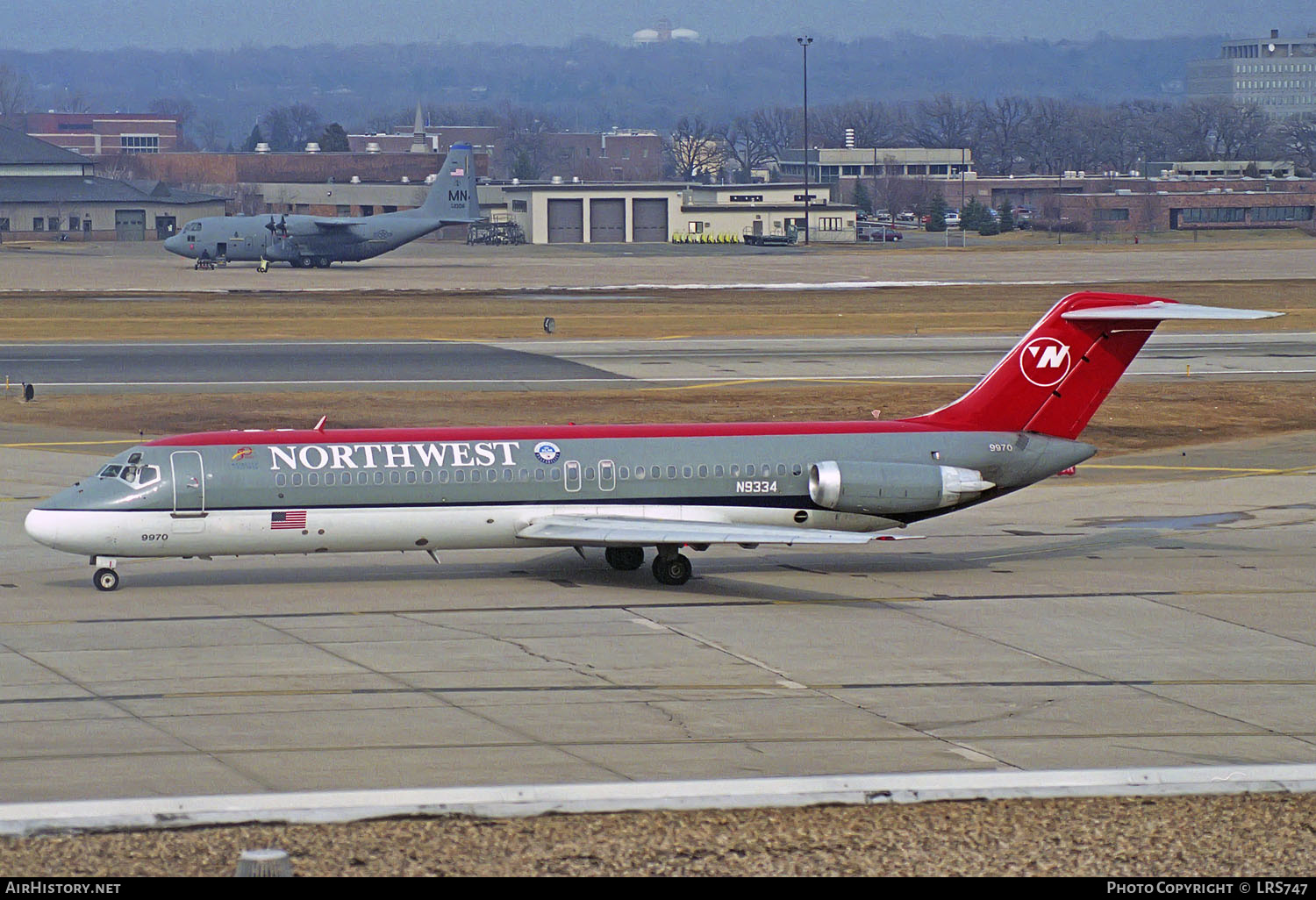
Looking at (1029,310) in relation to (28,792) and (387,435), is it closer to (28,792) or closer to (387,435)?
(387,435)

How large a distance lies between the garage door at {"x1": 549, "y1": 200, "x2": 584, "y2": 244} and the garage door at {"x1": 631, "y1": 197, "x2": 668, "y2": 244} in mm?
6030

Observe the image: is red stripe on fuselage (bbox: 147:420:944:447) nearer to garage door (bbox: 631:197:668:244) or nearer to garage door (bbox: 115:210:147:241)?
garage door (bbox: 631:197:668:244)

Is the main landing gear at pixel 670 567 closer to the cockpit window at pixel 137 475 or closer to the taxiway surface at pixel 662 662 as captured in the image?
the taxiway surface at pixel 662 662

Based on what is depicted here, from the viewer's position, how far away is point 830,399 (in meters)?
Answer: 58.2

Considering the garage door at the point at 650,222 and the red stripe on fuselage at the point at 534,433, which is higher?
the garage door at the point at 650,222

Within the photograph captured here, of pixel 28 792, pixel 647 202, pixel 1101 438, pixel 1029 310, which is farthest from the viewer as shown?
pixel 647 202

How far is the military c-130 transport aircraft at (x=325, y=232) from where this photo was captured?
129875 millimetres

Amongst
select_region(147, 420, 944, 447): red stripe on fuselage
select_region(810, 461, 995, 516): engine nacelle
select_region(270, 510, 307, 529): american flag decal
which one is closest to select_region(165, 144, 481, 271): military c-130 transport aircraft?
select_region(147, 420, 944, 447): red stripe on fuselage

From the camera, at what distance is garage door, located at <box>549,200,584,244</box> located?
176500mm

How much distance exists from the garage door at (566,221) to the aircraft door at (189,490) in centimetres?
14740

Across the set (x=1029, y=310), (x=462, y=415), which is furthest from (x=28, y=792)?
(x=1029, y=310)

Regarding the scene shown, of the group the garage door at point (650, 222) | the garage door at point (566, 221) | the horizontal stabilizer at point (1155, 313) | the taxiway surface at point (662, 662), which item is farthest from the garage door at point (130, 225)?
the horizontal stabilizer at point (1155, 313)

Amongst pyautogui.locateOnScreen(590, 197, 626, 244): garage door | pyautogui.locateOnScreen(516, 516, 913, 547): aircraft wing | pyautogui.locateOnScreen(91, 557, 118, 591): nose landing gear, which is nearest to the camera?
pyautogui.locateOnScreen(516, 516, 913, 547): aircraft wing
